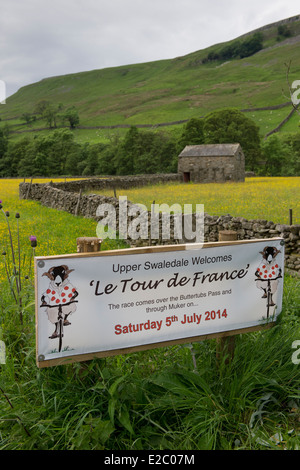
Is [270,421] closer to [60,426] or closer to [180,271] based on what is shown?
[180,271]

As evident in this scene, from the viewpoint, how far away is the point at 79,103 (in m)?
188

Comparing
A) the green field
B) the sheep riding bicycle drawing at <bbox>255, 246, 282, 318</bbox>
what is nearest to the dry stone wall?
the sheep riding bicycle drawing at <bbox>255, 246, 282, 318</bbox>

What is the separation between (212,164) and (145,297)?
4167 centimetres

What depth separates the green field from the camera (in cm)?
293

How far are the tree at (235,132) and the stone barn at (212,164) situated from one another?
52.2 feet

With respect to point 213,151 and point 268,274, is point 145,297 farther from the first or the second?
point 213,151

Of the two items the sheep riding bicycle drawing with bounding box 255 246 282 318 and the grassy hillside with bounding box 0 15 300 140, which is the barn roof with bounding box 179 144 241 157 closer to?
the sheep riding bicycle drawing with bounding box 255 246 282 318

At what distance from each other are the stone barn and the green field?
3997 centimetres

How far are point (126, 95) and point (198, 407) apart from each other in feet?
624

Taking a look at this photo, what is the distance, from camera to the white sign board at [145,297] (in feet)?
9.59

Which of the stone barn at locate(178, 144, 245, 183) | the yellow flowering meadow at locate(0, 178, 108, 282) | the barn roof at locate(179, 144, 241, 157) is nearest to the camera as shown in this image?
the yellow flowering meadow at locate(0, 178, 108, 282)

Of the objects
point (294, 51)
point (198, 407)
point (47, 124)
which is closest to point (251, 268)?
point (198, 407)

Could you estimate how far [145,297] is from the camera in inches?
124

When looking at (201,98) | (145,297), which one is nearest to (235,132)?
(145,297)
